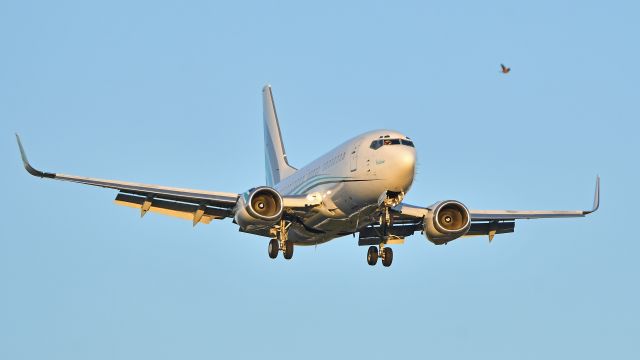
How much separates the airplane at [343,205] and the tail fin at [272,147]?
10570 mm

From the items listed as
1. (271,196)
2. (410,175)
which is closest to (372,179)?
(410,175)

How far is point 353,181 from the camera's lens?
5272 cm

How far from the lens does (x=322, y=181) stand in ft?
181

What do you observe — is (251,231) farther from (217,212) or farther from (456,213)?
(456,213)

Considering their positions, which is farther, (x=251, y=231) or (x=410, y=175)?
(x=251, y=231)

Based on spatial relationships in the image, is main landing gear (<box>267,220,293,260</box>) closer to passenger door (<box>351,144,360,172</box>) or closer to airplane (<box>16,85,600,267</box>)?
airplane (<box>16,85,600,267</box>)

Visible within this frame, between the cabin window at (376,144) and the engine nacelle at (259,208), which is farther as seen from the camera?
the engine nacelle at (259,208)

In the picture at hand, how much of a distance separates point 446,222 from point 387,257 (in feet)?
10.3

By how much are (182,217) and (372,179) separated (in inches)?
422

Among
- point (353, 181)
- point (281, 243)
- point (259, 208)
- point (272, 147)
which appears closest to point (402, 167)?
point (353, 181)

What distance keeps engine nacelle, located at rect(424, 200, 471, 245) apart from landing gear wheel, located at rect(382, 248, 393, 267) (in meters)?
2.24

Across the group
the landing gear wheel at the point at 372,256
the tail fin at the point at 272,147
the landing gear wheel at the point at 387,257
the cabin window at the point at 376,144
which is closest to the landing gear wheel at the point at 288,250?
the landing gear wheel at the point at 387,257

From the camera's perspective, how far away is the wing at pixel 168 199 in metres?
54.6

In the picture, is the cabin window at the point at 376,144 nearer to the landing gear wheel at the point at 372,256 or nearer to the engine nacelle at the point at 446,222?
the engine nacelle at the point at 446,222
